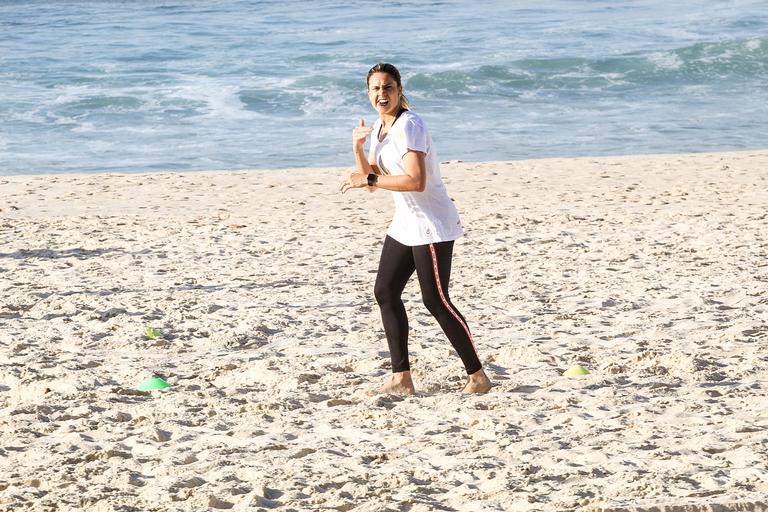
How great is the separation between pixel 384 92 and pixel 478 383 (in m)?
1.33

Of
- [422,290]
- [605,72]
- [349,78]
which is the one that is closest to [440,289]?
[422,290]

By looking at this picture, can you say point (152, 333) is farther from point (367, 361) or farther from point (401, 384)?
point (401, 384)

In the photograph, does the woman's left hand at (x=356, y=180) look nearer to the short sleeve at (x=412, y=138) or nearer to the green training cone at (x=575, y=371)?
the short sleeve at (x=412, y=138)

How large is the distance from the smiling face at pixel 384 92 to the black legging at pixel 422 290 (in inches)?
21.0

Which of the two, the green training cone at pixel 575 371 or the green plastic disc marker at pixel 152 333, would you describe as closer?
the green training cone at pixel 575 371

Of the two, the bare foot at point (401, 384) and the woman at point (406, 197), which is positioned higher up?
the woman at point (406, 197)

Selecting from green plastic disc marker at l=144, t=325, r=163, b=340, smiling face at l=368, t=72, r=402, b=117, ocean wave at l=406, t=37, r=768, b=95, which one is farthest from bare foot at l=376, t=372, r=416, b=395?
ocean wave at l=406, t=37, r=768, b=95

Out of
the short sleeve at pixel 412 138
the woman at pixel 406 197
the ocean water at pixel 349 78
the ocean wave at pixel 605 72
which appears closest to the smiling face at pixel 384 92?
the woman at pixel 406 197

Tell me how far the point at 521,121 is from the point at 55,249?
11.4 m

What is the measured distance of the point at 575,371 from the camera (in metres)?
5.15

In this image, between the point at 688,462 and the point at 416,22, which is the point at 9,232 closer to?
the point at 688,462

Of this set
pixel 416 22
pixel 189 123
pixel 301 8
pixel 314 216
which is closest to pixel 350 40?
pixel 416 22

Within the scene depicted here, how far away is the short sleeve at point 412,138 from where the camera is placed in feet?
13.8

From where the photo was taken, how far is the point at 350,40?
29953 millimetres
